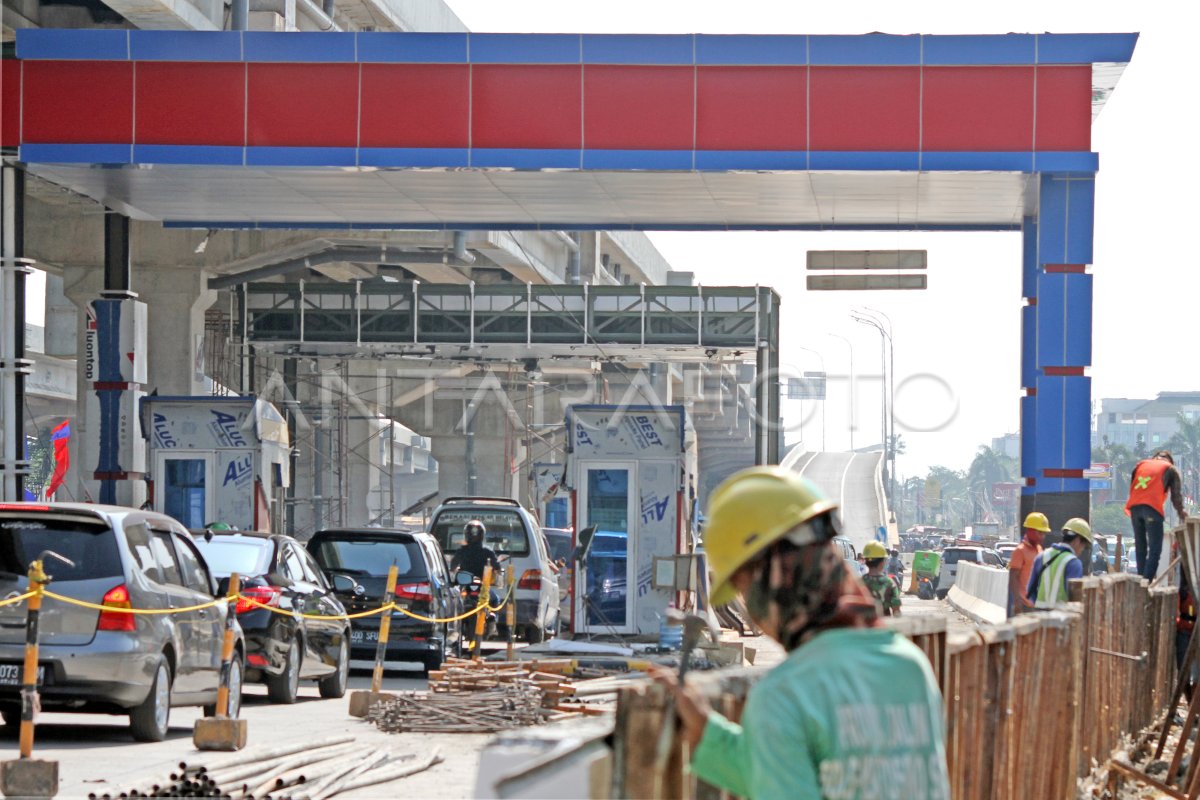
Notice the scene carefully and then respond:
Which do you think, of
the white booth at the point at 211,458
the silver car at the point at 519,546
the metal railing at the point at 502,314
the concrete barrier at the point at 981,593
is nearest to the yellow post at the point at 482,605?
the silver car at the point at 519,546

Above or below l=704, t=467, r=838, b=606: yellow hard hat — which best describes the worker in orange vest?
below

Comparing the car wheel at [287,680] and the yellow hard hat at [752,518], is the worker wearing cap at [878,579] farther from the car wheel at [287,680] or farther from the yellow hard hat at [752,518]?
the yellow hard hat at [752,518]

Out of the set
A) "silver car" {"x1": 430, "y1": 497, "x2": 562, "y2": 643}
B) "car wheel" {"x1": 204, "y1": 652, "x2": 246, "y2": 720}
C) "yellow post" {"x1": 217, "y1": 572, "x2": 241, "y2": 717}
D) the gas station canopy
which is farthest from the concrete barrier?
"yellow post" {"x1": 217, "y1": 572, "x2": 241, "y2": 717}

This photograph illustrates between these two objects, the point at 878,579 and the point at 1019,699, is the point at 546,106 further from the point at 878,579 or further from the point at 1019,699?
the point at 1019,699

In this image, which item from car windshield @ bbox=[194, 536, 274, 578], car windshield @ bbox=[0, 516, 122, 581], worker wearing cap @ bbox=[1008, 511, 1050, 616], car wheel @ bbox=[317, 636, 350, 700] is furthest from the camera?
car wheel @ bbox=[317, 636, 350, 700]

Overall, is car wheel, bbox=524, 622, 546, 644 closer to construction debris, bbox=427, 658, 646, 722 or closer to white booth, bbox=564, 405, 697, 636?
white booth, bbox=564, 405, 697, 636

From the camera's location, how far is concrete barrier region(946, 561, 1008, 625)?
107ft

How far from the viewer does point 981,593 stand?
37.4 meters

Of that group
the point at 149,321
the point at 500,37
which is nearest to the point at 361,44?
the point at 500,37

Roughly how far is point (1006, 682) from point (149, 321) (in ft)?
108

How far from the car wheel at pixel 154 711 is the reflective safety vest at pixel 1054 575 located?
20.2 feet

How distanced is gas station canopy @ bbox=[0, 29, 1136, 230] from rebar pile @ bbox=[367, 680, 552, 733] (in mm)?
12865

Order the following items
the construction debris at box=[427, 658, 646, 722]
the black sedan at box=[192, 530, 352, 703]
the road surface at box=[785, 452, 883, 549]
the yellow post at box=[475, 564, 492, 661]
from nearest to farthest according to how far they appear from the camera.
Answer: the construction debris at box=[427, 658, 646, 722] < the black sedan at box=[192, 530, 352, 703] < the yellow post at box=[475, 564, 492, 661] < the road surface at box=[785, 452, 883, 549]

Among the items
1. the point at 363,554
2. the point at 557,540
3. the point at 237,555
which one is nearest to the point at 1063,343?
the point at 363,554
